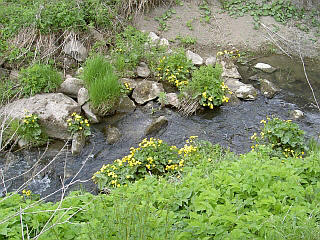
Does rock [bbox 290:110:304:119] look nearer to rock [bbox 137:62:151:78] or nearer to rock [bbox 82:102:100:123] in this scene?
rock [bbox 137:62:151:78]

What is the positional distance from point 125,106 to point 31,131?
1539mm

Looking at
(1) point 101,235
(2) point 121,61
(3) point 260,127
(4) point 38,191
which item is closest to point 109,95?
(2) point 121,61

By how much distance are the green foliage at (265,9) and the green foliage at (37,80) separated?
4.48 metres

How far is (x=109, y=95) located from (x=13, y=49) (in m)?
2.08

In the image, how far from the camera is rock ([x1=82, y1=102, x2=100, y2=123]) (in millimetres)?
5777

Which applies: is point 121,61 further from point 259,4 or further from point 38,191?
point 259,4

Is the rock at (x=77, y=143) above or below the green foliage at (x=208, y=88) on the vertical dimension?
below

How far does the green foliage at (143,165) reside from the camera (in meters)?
4.45

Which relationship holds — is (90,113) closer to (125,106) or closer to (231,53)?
(125,106)

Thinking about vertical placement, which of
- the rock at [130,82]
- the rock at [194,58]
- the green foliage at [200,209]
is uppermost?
the green foliage at [200,209]

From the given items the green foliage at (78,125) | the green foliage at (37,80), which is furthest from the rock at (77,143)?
the green foliage at (37,80)

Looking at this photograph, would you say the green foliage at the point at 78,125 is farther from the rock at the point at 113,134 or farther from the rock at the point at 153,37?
the rock at the point at 153,37

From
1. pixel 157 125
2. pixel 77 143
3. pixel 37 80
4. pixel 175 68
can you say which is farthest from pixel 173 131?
pixel 37 80

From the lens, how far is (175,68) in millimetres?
6695
